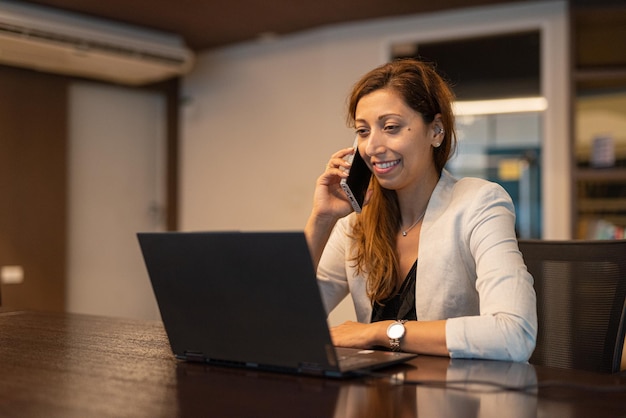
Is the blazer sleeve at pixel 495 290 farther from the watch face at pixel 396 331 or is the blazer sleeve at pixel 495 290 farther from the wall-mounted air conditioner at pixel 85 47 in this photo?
the wall-mounted air conditioner at pixel 85 47

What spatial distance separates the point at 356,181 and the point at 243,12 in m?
3.07

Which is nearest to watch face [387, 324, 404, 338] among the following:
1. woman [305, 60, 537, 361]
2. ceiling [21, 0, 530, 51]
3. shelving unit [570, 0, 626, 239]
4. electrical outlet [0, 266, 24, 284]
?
woman [305, 60, 537, 361]

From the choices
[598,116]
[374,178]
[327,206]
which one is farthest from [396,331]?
[598,116]

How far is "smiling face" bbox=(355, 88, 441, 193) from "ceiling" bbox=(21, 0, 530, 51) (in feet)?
8.93

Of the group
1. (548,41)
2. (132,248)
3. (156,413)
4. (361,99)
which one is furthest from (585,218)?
(156,413)

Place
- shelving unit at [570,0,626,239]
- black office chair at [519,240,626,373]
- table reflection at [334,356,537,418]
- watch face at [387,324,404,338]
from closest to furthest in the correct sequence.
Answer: table reflection at [334,356,537,418], watch face at [387,324,404,338], black office chair at [519,240,626,373], shelving unit at [570,0,626,239]

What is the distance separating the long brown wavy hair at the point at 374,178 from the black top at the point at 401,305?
22 millimetres

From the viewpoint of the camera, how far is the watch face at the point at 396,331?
1.49 m

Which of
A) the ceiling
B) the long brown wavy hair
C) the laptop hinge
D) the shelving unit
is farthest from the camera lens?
the ceiling

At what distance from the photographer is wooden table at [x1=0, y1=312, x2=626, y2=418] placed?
102cm

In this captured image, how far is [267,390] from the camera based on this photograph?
1.14 m

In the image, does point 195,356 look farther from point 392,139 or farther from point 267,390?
point 392,139

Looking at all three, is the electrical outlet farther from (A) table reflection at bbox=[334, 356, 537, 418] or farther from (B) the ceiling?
(A) table reflection at bbox=[334, 356, 537, 418]

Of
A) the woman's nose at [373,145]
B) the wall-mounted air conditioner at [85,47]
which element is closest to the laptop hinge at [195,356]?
the woman's nose at [373,145]
